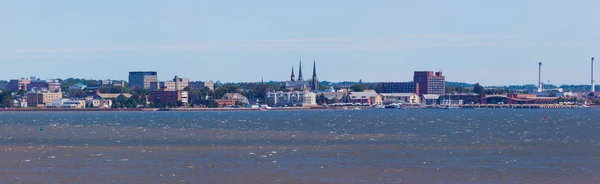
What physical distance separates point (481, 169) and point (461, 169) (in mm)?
873

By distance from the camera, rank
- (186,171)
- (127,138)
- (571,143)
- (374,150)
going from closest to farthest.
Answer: (186,171) → (374,150) → (571,143) → (127,138)

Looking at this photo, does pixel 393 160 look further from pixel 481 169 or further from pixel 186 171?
pixel 186 171

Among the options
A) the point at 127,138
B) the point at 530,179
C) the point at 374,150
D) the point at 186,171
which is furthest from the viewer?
the point at 127,138

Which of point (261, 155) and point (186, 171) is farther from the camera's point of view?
point (261, 155)

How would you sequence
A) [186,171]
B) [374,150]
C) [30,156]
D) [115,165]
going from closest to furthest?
[186,171], [115,165], [30,156], [374,150]

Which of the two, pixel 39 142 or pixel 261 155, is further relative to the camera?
pixel 39 142

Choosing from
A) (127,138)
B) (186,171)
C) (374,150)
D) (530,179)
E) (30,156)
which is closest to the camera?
(530,179)

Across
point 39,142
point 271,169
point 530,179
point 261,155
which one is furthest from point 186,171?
point 39,142

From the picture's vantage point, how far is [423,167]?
47281 mm

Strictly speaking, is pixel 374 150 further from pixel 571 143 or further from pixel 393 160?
pixel 571 143

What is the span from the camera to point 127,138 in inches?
2958

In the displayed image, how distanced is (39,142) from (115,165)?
→ 23.7 metres

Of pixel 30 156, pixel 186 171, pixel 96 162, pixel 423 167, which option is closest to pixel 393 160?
pixel 423 167

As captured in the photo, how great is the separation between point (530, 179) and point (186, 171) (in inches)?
574
